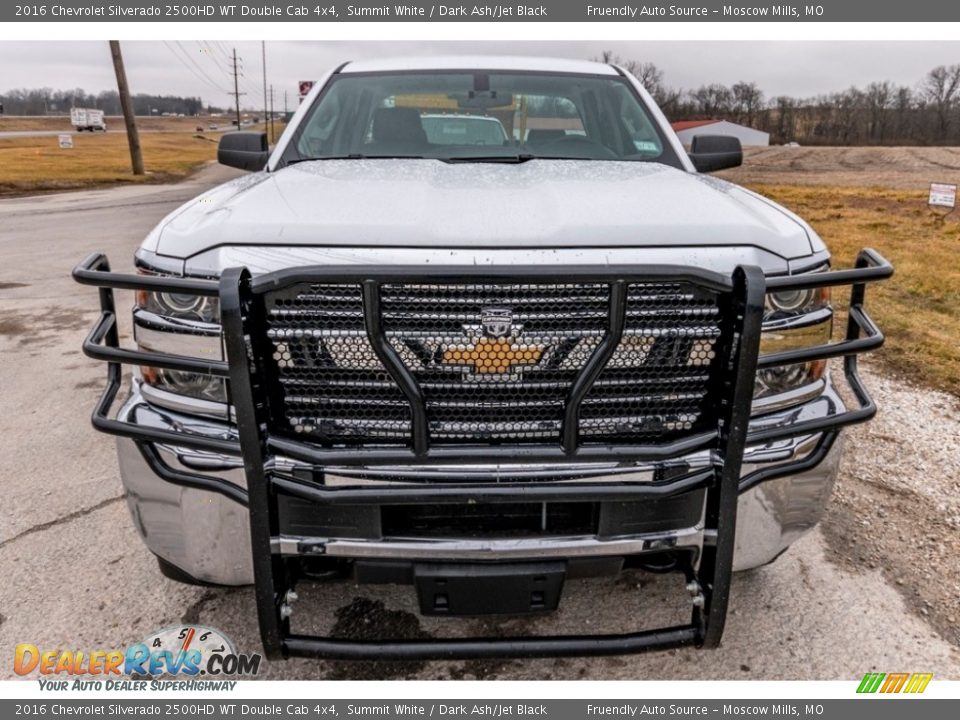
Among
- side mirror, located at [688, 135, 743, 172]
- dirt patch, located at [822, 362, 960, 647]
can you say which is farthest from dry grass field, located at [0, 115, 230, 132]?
dirt patch, located at [822, 362, 960, 647]

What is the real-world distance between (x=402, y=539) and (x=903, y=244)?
41.3ft

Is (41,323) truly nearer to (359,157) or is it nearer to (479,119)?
(359,157)

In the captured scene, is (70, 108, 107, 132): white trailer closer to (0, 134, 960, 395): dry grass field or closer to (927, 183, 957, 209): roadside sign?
(0, 134, 960, 395): dry grass field

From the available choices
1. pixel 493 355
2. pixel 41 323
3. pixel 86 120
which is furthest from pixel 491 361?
pixel 86 120

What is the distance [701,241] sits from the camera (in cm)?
200

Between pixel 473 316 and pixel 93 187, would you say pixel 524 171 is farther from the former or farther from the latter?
pixel 93 187

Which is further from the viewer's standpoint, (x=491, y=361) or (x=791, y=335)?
(x=791, y=335)

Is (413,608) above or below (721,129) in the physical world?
below

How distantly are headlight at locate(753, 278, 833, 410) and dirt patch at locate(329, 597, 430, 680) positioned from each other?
1378 millimetres

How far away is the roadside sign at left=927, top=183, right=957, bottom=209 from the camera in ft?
50.6

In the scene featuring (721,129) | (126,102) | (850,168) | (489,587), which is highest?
(721,129)

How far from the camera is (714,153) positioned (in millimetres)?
3771

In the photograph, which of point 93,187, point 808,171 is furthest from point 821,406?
point 808,171

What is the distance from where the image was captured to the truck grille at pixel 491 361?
1.79 meters
